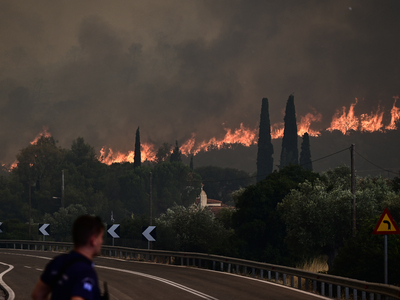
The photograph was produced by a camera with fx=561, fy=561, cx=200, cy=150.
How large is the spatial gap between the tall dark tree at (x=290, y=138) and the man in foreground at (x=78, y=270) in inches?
4590

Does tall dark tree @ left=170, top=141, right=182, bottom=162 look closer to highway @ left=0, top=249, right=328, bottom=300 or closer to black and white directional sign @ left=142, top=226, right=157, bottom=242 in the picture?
black and white directional sign @ left=142, top=226, right=157, bottom=242

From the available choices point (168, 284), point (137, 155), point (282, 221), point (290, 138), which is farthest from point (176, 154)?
point (168, 284)

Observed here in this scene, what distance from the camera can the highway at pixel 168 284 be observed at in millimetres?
16531

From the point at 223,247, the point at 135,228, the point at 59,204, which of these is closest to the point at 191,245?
the point at 223,247

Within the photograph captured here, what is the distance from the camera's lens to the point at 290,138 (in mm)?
124312

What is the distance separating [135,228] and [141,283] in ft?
111

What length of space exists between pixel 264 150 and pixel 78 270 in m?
120

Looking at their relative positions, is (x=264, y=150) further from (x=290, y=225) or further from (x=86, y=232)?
(x=86, y=232)

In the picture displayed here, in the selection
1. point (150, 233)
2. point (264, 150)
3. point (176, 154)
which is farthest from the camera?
point (176, 154)

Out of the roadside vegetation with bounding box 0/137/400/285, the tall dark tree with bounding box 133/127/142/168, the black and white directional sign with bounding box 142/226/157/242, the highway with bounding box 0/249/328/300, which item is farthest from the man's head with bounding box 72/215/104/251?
the tall dark tree with bounding box 133/127/142/168

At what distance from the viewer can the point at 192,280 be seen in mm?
20812

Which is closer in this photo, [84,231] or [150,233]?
[84,231]

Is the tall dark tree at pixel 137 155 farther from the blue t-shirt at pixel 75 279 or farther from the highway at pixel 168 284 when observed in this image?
the blue t-shirt at pixel 75 279

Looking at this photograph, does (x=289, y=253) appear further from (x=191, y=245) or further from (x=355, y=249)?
(x=355, y=249)
